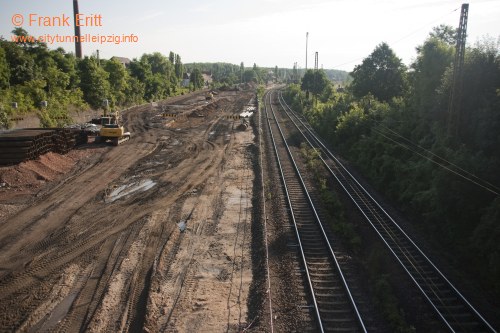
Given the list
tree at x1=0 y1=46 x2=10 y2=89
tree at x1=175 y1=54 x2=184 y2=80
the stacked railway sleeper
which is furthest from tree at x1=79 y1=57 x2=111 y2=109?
tree at x1=175 y1=54 x2=184 y2=80

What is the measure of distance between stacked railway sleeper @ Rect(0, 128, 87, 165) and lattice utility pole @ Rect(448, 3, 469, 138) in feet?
74.3

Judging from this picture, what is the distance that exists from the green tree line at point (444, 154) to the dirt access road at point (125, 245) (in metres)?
7.45

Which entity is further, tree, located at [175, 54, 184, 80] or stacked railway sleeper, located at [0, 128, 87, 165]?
tree, located at [175, 54, 184, 80]

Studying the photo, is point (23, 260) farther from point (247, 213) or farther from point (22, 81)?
point (22, 81)

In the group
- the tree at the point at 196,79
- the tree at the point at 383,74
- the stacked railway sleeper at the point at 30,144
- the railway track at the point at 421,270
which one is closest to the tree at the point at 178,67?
the tree at the point at 196,79

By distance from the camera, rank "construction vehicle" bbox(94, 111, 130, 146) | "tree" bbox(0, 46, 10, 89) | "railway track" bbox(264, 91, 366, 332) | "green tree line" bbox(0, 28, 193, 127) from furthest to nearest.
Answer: "tree" bbox(0, 46, 10, 89), "green tree line" bbox(0, 28, 193, 127), "construction vehicle" bbox(94, 111, 130, 146), "railway track" bbox(264, 91, 366, 332)

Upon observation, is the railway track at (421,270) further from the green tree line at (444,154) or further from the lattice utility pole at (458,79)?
the lattice utility pole at (458,79)

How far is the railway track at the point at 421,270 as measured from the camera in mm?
9938

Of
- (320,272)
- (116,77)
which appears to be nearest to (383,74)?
(320,272)

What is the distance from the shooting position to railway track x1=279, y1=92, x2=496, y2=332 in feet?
32.6

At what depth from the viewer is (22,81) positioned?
131 feet

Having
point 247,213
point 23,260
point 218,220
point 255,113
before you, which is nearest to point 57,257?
point 23,260

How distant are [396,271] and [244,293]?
4991 mm

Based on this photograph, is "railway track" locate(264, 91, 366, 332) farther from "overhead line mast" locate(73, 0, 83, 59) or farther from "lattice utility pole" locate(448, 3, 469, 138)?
"overhead line mast" locate(73, 0, 83, 59)
